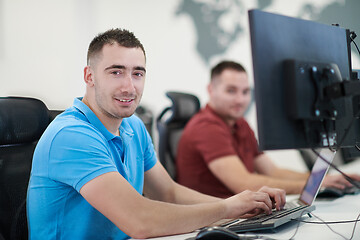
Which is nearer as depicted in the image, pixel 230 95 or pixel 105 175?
pixel 105 175

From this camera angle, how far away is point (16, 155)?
1.29 m

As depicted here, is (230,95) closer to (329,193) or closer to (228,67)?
(228,67)

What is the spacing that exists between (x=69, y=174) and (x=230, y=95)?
4.87 feet

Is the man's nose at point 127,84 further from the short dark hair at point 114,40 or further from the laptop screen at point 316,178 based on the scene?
the laptop screen at point 316,178

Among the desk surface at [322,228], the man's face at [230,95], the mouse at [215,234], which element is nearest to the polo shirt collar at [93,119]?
the desk surface at [322,228]

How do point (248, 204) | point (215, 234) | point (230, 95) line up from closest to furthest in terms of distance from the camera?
point (215, 234) < point (248, 204) < point (230, 95)

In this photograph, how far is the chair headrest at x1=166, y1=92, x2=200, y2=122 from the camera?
7.86 feet

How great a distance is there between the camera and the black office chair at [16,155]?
4.02 feet

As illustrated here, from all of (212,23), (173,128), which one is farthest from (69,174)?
(212,23)

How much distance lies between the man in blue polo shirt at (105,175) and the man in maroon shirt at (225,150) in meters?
0.60

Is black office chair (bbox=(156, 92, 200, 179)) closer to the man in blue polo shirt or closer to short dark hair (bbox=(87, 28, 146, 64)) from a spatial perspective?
Answer: the man in blue polo shirt

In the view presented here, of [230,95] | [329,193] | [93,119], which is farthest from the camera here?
[230,95]

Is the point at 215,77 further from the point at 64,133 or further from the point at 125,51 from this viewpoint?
the point at 64,133

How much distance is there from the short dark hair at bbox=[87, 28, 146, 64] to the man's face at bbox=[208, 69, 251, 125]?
111 centimetres
